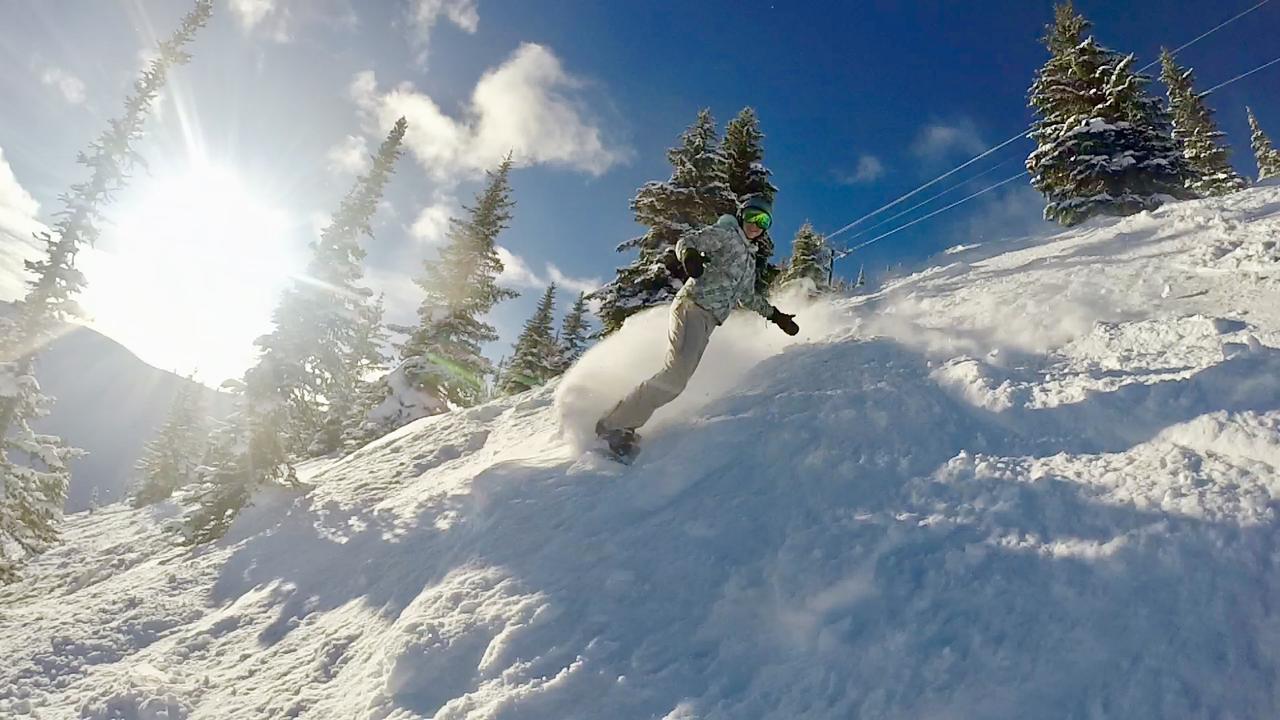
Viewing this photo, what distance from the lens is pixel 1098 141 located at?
695 inches

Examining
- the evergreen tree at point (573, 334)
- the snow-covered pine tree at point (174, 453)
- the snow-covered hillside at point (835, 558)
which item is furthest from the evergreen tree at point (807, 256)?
the snow-covered pine tree at point (174, 453)

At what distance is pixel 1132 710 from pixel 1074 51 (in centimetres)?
2310

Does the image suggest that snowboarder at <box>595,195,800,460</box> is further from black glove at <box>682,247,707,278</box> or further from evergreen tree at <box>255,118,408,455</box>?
evergreen tree at <box>255,118,408,455</box>

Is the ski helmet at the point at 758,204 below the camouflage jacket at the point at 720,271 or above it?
above

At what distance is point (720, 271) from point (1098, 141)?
17.1 meters

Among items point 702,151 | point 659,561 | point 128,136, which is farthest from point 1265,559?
point 128,136

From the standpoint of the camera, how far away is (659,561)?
13.5 ft

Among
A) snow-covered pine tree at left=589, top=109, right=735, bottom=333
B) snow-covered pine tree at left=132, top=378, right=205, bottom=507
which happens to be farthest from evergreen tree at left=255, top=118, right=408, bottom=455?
A: snow-covered pine tree at left=132, top=378, right=205, bottom=507

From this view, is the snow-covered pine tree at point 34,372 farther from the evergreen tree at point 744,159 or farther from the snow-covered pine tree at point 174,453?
the snow-covered pine tree at point 174,453

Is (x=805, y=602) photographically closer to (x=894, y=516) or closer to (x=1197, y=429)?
(x=894, y=516)

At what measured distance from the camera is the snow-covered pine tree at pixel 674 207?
61.7ft

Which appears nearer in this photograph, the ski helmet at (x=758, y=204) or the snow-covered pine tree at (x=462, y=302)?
the ski helmet at (x=758, y=204)

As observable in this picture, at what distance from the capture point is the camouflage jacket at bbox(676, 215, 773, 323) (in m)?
6.63

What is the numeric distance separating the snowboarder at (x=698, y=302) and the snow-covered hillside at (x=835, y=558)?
1.37 feet
